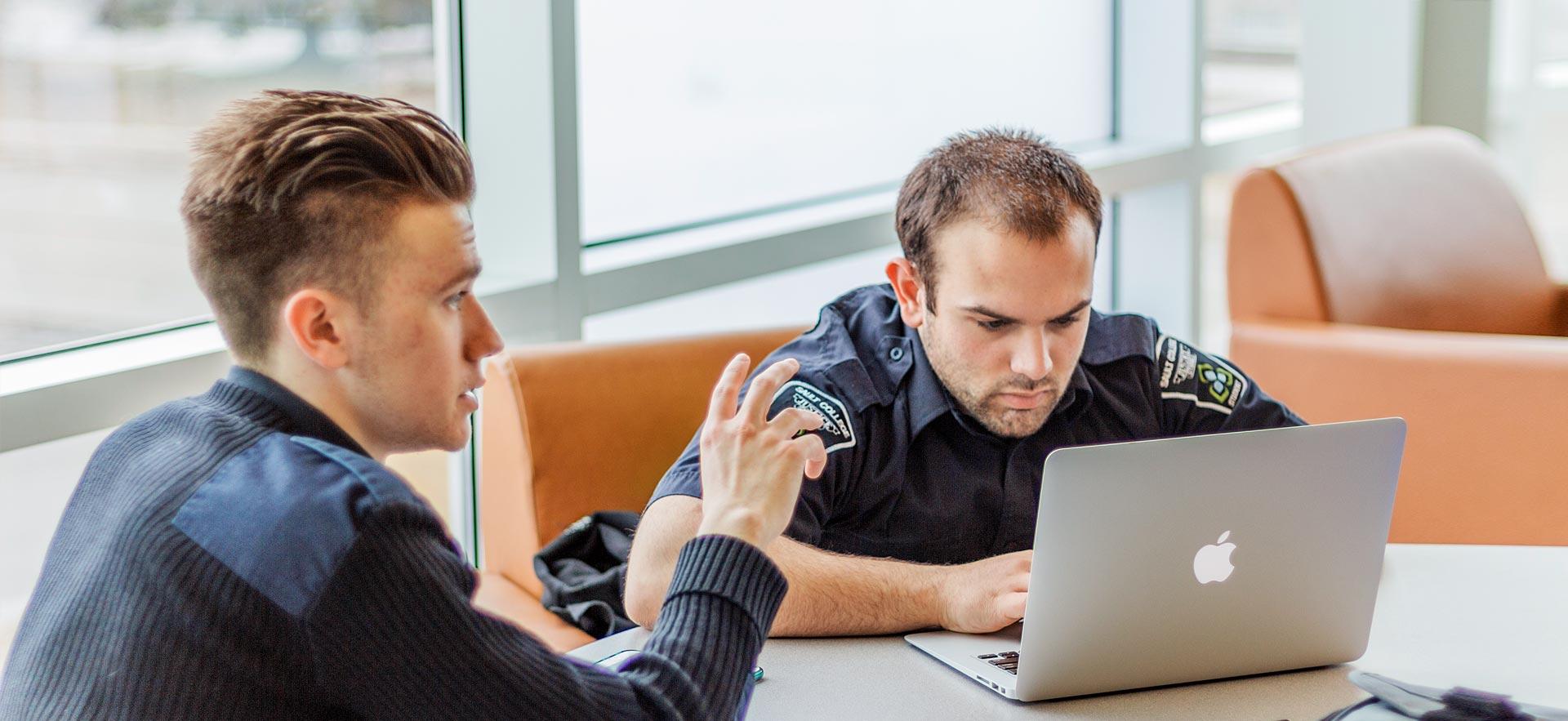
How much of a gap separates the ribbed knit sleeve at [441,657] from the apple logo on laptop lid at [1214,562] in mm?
433

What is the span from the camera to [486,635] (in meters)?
0.90

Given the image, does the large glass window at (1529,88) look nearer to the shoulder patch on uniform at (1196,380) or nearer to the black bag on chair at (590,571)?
the shoulder patch on uniform at (1196,380)

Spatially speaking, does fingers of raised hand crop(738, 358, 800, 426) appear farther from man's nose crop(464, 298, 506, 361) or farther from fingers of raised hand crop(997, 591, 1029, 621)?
fingers of raised hand crop(997, 591, 1029, 621)

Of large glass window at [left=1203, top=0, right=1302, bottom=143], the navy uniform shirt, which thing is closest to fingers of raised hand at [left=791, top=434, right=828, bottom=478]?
the navy uniform shirt

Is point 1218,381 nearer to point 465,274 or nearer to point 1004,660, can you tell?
point 1004,660

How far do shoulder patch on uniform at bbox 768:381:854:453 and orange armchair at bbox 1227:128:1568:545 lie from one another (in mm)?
1313

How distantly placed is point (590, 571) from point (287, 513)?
3.52 ft

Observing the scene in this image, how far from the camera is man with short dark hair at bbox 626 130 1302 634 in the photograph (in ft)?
5.44

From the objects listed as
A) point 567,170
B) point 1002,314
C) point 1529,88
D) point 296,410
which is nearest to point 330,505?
point 296,410

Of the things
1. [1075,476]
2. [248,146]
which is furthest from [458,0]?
[1075,476]

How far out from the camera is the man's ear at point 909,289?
180 cm

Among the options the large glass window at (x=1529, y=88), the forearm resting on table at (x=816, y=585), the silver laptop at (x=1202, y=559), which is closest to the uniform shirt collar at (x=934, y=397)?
the forearm resting on table at (x=816, y=585)

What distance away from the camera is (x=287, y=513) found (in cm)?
86

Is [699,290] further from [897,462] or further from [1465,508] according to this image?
[1465,508]
